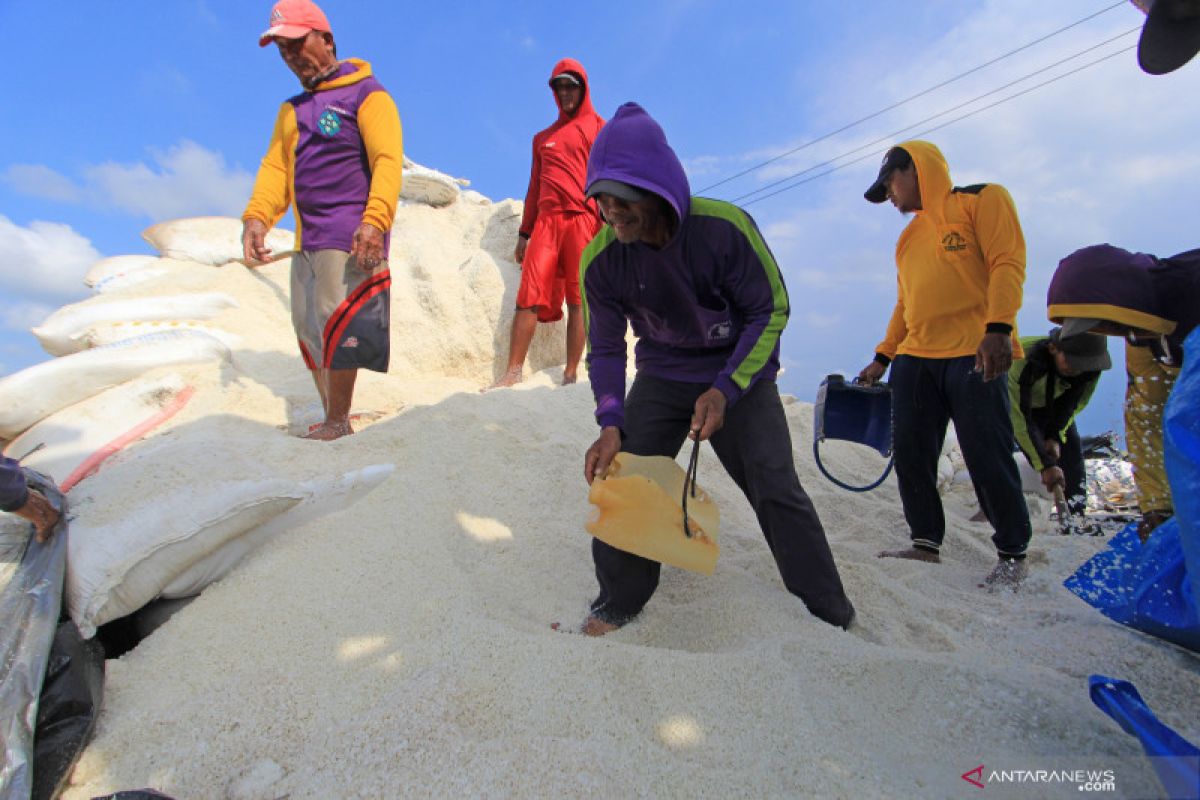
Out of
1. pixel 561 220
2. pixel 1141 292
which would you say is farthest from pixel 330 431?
pixel 1141 292

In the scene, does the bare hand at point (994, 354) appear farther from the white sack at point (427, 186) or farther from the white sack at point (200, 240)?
the white sack at point (427, 186)

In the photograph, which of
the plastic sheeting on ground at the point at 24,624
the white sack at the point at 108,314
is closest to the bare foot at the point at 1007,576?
the plastic sheeting on ground at the point at 24,624

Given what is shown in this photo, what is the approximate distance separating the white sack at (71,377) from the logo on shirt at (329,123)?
153 centimetres

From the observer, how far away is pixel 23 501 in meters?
1.54

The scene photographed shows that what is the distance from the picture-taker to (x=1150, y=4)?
3.97 ft

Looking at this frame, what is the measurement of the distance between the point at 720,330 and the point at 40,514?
182 centimetres

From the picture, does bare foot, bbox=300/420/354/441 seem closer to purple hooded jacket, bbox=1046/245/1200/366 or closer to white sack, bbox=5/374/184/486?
white sack, bbox=5/374/184/486

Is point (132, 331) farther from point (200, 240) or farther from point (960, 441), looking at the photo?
point (960, 441)

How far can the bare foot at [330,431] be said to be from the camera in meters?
2.79

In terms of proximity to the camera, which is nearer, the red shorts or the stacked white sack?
the red shorts

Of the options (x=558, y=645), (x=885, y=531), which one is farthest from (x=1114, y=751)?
(x=885, y=531)

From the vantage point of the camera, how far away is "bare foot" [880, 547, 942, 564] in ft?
8.46

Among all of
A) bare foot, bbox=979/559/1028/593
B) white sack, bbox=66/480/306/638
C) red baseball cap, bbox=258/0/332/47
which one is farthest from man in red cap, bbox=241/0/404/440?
bare foot, bbox=979/559/1028/593

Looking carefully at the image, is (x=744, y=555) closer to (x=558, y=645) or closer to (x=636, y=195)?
(x=558, y=645)
